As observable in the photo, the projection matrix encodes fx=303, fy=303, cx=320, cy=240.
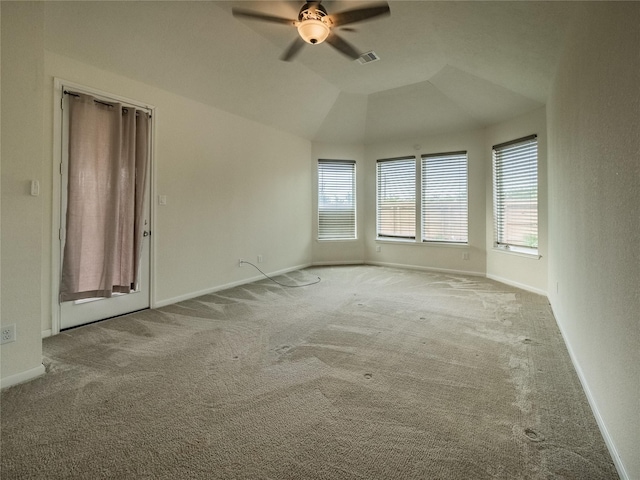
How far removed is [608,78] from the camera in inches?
60.1

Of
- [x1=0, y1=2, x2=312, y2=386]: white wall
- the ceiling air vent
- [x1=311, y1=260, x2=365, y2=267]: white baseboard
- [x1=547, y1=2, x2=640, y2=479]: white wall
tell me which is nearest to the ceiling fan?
the ceiling air vent

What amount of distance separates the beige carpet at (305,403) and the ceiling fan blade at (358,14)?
109 inches

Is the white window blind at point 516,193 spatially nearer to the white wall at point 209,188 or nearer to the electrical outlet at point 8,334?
the white wall at point 209,188

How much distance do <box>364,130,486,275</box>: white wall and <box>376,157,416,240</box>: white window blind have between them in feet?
0.46

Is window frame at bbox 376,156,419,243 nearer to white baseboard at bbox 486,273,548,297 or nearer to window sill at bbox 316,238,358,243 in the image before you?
window sill at bbox 316,238,358,243

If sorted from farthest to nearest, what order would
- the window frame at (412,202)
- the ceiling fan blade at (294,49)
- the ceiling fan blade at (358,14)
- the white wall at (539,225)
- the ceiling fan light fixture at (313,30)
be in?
the window frame at (412,202) < the white wall at (539,225) < the ceiling fan blade at (294,49) < the ceiling fan light fixture at (313,30) < the ceiling fan blade at (358,14)

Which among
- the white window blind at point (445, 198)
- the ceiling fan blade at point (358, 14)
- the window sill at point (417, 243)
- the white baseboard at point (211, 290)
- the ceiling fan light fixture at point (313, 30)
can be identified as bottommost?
the white baseboard at point (211, 290)

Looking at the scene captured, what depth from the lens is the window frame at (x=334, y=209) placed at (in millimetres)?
6551

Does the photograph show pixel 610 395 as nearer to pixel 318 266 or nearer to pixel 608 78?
pixel 608 78

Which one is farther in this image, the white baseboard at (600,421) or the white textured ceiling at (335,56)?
the white textured ceiling at (335,56)

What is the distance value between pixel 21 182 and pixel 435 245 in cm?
584

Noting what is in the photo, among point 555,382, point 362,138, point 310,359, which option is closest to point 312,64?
point 362,138

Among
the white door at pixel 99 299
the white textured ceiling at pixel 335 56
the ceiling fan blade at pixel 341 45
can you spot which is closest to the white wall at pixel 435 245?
the white textured ceiling at pixel 335 56

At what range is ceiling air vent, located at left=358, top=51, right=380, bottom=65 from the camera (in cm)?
375
